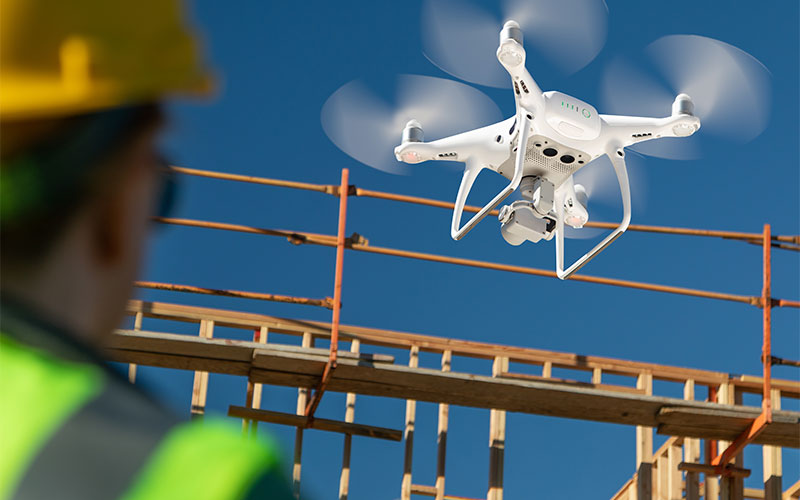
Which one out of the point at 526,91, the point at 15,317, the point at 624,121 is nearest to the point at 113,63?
the point at 15,317

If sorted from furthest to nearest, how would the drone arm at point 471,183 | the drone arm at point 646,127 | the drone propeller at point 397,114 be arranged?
A: the drone propeller at point 397,114, the drone arm at point 646,127, the drone arm at point 471,183

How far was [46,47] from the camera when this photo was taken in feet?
2.05

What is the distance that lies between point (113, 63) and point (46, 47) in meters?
0.03

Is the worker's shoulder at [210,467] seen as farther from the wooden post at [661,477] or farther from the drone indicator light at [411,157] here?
the wooden post at [661,477]

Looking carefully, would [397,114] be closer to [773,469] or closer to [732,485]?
[732,485]

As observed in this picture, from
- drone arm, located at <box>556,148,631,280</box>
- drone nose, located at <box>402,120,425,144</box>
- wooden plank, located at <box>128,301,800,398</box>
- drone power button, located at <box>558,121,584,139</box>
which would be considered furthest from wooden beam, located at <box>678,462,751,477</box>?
drone nose, located at <box>402,120,425,144</box>

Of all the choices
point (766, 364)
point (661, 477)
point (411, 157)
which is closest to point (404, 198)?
point (411, 157)

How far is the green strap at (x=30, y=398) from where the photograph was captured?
588mm

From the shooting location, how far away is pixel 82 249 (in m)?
0.69

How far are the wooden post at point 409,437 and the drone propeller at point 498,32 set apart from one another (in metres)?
2.38

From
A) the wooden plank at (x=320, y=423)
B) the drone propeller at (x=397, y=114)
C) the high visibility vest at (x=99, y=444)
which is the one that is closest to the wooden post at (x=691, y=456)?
the wooden plank at (x=320, y=423)

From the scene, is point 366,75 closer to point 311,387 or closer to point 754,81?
point 311,387

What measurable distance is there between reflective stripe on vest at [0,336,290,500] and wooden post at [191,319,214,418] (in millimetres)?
8800

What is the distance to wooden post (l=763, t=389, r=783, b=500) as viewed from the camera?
9.84m
